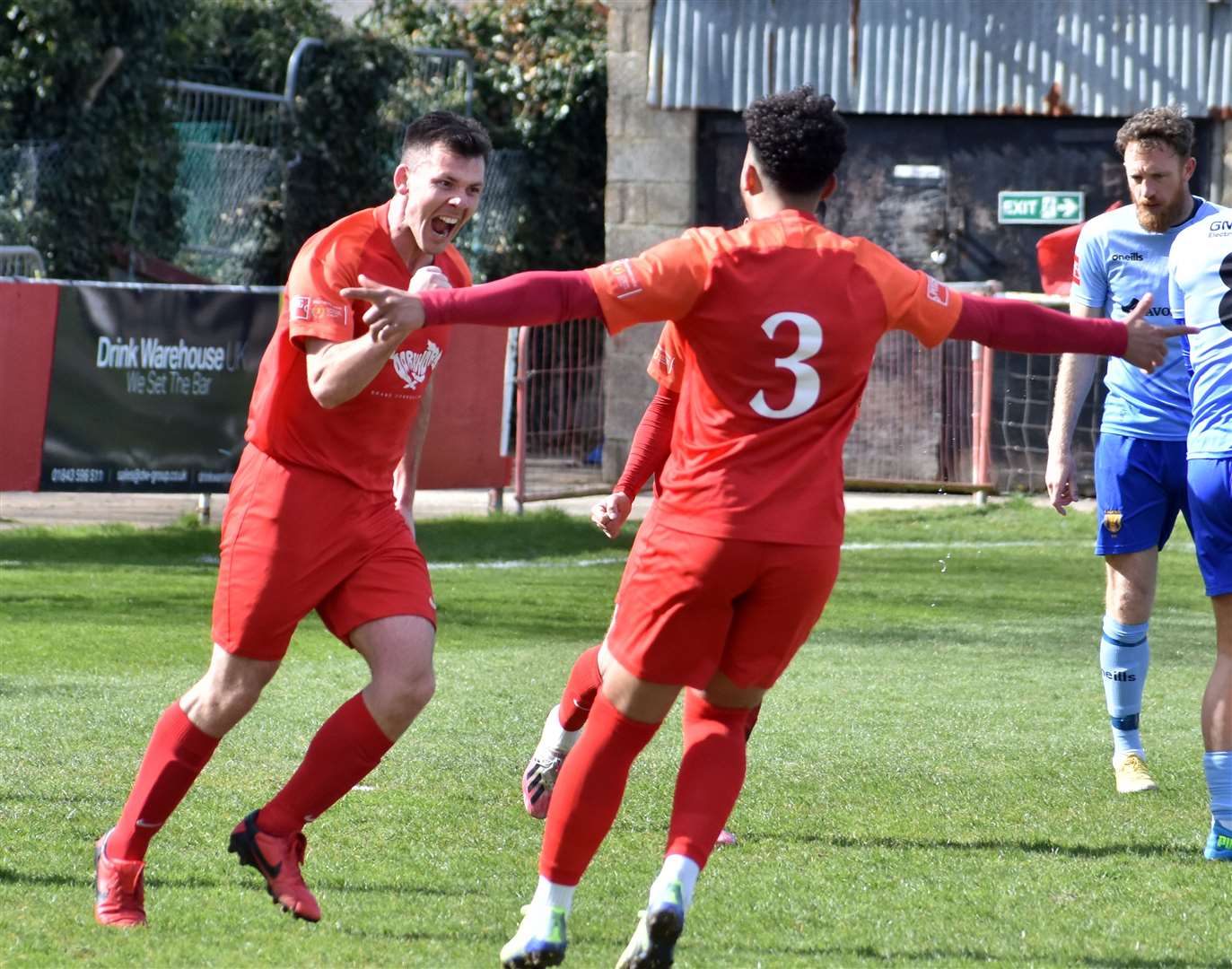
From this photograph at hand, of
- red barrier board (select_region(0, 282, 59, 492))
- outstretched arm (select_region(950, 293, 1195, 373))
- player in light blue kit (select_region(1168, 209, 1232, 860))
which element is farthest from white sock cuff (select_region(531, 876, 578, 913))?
red barrier board (select_region(0, 282, 59, 492))

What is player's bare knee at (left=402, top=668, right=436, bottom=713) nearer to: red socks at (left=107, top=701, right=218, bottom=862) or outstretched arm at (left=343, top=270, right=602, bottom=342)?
red socks at (left=107, top=701, right=218, bottom=862)

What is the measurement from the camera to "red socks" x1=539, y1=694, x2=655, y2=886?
4238mm

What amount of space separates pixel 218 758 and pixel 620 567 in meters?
6.93

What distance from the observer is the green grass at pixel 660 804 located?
465 centimetres

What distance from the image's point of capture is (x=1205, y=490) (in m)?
5.71

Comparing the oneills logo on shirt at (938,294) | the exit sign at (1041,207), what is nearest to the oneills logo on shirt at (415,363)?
the oneills logo on shirt at (938,294)

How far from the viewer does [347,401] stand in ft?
15.4

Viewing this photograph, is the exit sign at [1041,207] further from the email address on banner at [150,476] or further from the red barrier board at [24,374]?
the red barrier board at [24,374]

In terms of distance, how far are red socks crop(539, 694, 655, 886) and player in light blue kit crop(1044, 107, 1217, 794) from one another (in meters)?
2.59

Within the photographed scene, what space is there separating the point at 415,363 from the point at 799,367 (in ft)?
3.81

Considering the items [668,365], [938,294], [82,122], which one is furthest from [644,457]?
[82,122]

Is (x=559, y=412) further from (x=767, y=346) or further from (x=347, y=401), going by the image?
(x=767, y=346)

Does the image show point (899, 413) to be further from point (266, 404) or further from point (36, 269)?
point (266, 404)

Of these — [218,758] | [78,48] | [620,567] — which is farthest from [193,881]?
[78,48]
